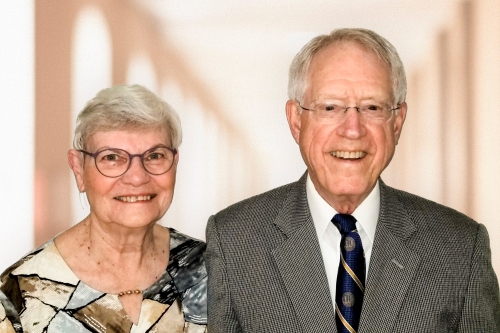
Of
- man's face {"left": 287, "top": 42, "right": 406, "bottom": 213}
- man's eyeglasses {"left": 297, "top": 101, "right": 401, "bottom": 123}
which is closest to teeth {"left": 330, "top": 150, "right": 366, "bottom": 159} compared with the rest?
man's face {"left": 287, "top": 42, "right": 406, "bottom": 213}

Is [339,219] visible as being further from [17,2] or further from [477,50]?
[17,2]

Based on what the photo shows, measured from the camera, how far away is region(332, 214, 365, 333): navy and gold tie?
2.63m

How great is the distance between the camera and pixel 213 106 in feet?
14.1

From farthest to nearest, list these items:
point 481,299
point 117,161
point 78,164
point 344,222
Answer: point 78,164 < point 117,161 < point 344,222 < point 481,299

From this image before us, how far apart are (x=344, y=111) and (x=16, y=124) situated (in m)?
2.22

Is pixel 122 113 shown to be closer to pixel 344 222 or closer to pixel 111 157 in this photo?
pixel 111 157

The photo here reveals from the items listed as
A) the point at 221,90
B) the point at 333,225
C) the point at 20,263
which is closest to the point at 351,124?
the point at 333,225

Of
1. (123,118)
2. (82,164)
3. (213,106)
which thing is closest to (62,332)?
(82,164)

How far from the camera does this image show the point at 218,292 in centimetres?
Result: 277

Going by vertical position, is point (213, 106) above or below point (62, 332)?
above

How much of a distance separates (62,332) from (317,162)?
1.09m

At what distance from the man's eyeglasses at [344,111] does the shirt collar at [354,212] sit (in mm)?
277

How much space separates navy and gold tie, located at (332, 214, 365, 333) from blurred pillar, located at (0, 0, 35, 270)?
2173 mm

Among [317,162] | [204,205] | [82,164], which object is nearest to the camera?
[317,162]
